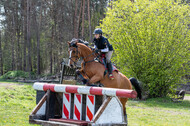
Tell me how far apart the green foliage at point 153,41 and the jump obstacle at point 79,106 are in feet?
36.8

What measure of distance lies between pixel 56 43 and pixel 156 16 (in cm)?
2241

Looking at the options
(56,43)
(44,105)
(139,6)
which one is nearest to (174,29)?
(139,6)

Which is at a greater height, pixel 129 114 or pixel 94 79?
pixel 94 79

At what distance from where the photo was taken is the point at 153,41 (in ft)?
56.6

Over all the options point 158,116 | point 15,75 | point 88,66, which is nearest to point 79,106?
point 88,66

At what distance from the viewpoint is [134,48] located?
58.5 ft

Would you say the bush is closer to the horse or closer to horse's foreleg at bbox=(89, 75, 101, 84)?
the horse

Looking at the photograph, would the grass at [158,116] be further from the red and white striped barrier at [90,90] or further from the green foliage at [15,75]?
the green foliage at [15,75]

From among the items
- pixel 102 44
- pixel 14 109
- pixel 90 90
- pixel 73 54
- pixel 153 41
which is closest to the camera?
pixel 90 90

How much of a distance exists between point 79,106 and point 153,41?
39.1ft

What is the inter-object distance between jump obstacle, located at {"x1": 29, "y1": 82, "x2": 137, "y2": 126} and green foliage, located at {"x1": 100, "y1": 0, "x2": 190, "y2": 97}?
36.8ft

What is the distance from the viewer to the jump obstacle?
18.2 feet

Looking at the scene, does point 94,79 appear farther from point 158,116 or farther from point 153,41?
point 153,41

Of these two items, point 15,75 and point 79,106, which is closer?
point 79,106
